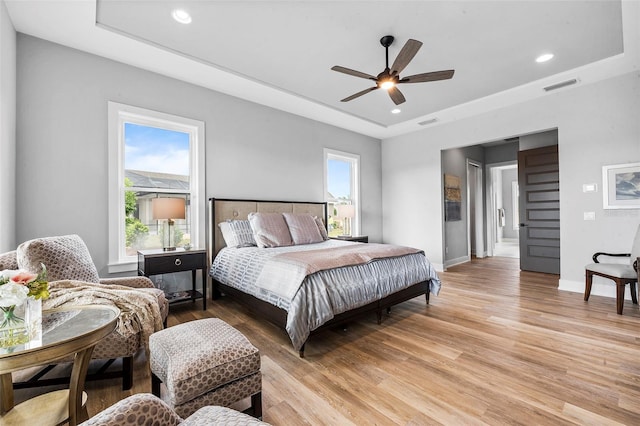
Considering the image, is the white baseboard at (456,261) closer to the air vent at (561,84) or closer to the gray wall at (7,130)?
the air vent at (561,84)

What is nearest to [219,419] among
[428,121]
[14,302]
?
[14,302]

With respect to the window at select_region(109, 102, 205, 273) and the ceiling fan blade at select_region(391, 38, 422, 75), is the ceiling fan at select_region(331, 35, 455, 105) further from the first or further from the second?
the window at select_region(109, 102, 205, 273)

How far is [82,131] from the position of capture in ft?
9.81

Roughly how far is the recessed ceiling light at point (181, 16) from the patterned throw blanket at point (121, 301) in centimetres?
237

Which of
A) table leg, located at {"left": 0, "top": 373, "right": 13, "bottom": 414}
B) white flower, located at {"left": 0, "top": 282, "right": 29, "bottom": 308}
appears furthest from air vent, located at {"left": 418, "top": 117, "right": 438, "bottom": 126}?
table leg, located at {"left": 0, "top": 373, "right": 13, "bottom": 414}

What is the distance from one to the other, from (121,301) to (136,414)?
4.39 feet

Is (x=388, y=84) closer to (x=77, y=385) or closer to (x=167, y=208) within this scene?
(x=167, y=208)

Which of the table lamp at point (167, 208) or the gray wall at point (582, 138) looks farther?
the gray wall at point (582, 138)

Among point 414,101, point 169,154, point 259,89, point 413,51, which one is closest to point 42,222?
point 169,154


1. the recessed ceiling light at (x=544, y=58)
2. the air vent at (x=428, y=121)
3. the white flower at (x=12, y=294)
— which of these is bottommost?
the white flower at (x=12, y=294)

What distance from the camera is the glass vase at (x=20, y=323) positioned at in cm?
116

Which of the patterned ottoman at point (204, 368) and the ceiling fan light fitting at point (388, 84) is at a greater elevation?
the ceiling fan light fitting at point (388, 84)

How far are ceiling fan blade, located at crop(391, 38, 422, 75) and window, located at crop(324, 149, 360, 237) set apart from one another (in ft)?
9.14

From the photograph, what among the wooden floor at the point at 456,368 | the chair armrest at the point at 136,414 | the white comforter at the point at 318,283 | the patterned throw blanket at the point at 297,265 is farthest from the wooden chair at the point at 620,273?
the chair armrest at the point at 136,414
